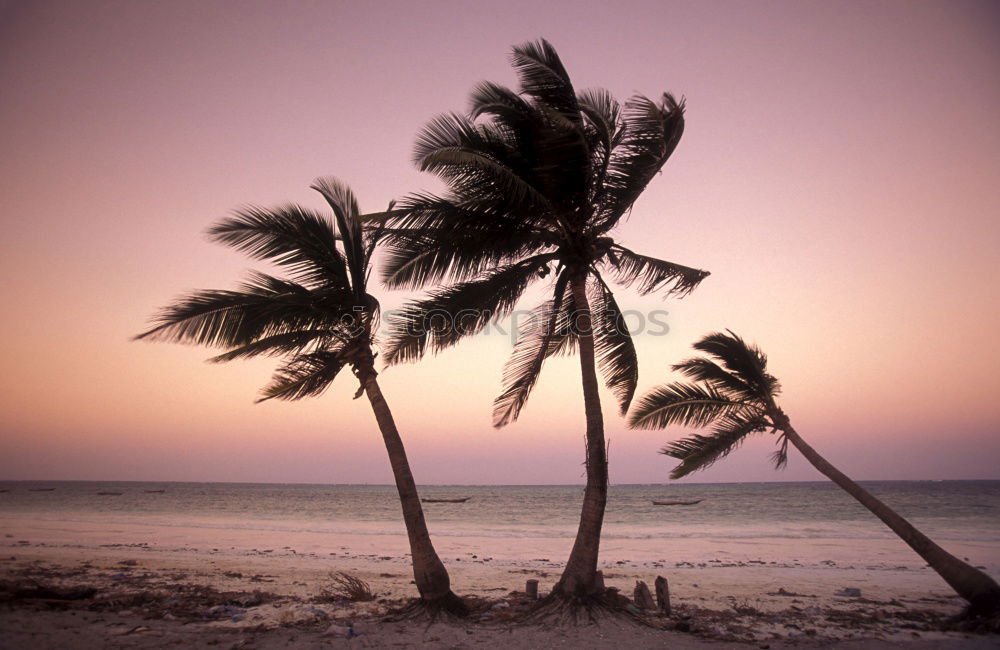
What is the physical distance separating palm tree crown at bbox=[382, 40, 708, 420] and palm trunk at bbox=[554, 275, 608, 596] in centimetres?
34

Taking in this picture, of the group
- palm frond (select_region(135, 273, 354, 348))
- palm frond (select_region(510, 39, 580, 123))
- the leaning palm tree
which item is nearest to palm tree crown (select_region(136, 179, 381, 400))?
palm frond (select_region(135, 273, 354, 348))

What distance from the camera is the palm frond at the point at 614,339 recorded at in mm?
9227

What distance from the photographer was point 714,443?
10516 millimetres

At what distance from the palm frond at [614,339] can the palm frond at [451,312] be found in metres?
1.25

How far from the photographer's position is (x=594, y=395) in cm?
805

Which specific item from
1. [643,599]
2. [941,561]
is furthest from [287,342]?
[941,561]

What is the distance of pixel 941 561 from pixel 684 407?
4551mm

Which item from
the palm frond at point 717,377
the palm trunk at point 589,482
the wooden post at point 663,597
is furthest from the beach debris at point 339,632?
the palm frond at point 717,377

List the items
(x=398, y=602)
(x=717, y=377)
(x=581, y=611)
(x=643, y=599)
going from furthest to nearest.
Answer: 1. (x=717, y=377)
2. (x=398, y=602)
3. (x=643, y=599)
4. (x=581, y=611)

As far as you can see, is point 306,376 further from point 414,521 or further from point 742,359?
point 742,359

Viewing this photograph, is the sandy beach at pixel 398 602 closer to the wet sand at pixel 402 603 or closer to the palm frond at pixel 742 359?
the wet sand at pixel 402 603

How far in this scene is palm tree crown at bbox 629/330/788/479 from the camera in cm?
1045

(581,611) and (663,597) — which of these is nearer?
(581,611)

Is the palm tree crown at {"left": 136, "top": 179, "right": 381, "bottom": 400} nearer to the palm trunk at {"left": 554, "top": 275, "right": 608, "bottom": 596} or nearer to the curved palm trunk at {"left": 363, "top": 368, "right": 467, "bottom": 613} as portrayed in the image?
the curved palm trunk at {"left": 363, "top": 368, "right": 467, "bottom": 613}
